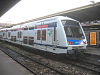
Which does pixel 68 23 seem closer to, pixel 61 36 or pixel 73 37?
pixel 73 37

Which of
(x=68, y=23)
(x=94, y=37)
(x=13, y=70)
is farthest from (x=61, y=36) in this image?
(x=94, y=37)

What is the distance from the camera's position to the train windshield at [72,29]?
12180 millimetres

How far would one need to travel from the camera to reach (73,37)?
12.1 m

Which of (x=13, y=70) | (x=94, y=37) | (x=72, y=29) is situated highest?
(x=72, y=29)

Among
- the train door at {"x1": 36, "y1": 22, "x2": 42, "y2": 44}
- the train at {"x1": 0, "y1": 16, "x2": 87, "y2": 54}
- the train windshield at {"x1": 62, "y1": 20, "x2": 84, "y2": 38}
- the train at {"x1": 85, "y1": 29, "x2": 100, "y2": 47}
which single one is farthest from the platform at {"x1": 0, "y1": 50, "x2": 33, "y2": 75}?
the train at {"x1": 85, "y1": 29, "x2": 100, "y2": 47}

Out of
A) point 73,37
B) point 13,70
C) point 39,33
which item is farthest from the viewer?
point 39,33

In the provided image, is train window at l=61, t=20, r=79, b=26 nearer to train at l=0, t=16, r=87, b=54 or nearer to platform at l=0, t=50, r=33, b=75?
train at l=0, t=16, r=87, b=54

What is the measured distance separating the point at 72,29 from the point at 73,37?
2.31 ft

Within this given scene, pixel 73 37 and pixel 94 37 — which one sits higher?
pixel 73 37

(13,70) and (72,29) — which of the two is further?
(72,29)

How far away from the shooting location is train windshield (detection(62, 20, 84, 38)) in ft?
40.0

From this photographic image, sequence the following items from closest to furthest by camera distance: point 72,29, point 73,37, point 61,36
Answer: point 61,36 < point 73,37 < point 72,29

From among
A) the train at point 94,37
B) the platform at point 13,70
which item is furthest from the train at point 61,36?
the train at point 94,37

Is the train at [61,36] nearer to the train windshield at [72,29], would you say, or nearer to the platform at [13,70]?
the train windshield at [72,29]
